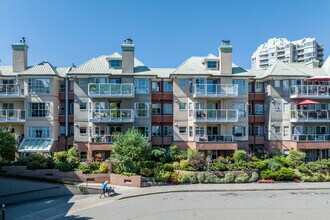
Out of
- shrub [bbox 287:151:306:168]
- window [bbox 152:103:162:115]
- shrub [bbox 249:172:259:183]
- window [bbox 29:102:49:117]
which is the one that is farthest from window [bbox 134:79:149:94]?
shrub [bbox 287:151:306:168]

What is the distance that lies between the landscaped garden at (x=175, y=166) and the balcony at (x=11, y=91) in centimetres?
589

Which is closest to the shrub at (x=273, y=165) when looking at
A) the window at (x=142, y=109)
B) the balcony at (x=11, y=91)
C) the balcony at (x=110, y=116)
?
the window at (x=142, y=109)

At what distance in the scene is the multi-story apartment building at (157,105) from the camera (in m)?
28.3

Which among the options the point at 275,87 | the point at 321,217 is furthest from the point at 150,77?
the point at 321,217

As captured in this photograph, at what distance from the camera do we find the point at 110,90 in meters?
27.8

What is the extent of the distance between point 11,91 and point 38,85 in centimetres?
327

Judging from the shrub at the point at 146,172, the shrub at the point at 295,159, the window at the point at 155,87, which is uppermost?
the window at the point at 155,87

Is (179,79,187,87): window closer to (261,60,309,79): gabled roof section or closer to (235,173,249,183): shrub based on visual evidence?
(261,60,309,79): gabled roof section

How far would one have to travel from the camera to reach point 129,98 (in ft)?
95.1

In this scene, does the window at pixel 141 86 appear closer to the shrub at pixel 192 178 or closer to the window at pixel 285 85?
the shrub at pixel 192 178

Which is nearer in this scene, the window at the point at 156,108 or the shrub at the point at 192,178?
the shrub at the point at 192,178

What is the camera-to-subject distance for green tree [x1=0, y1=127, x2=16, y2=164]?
24.0 metres

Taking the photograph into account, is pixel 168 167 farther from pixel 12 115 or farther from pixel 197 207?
pixel 12 115

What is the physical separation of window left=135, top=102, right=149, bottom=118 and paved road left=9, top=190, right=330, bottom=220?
1135 cm
